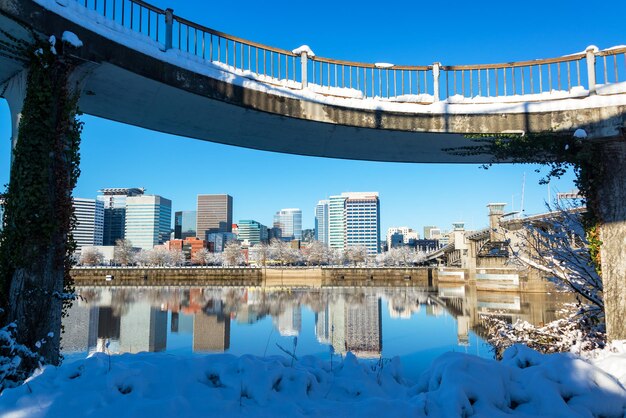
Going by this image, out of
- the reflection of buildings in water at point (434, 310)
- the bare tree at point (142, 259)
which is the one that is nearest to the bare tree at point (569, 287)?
the reflection of buildings in water at point (434, 310)

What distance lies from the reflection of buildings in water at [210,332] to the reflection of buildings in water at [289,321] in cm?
352

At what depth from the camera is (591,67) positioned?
30.3ft

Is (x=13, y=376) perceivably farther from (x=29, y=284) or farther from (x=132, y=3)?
(x=132, y=3)

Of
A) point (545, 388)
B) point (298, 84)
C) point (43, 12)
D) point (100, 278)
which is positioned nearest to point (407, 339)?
point (298, 84)

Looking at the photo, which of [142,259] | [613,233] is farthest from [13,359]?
[142,259]

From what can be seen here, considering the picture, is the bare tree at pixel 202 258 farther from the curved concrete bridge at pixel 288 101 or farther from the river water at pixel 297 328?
the curved concrete bridge at pixel 288 101

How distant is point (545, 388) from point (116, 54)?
7.88 metres

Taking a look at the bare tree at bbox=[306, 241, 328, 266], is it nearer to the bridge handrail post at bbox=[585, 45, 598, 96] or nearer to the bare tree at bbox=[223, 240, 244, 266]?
the bare tree at bbox=[223, 240, 244, 266]

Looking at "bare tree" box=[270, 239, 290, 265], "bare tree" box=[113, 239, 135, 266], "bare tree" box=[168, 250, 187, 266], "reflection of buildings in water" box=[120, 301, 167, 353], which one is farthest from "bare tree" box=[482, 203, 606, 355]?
"bare tree" box=[168, 250, 187, 266]

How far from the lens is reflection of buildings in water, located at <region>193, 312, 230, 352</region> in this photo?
75.8ft

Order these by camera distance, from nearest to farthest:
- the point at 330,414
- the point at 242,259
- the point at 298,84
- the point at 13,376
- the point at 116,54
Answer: the point at 330,414
the point at 13,376
the point at 116,54
the point at 298,84
the point at 242,259

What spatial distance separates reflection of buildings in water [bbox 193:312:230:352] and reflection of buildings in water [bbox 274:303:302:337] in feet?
11.6

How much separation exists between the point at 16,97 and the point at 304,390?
272 inches

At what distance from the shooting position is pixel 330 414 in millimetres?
4293
